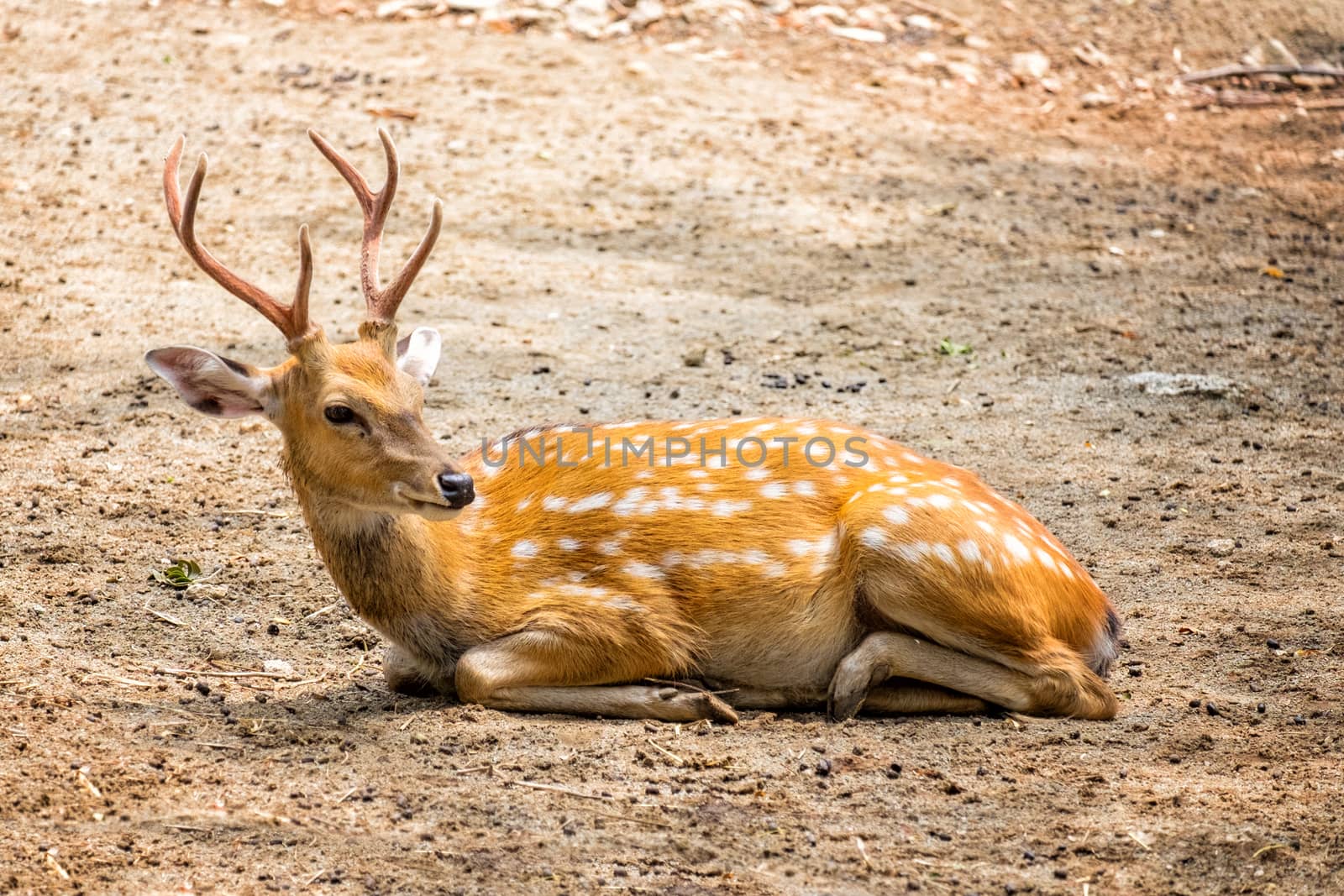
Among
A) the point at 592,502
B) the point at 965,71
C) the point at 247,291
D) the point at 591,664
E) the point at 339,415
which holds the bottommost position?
the point at 965,71

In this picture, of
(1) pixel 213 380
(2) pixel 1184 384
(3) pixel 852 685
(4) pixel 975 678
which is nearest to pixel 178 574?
(1) pixel 213 380

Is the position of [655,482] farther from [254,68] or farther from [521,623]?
[254,68]

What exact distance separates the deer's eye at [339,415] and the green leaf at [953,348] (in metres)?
3.95

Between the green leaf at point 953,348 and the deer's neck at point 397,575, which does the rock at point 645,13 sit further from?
the deer's neck at point 397,575

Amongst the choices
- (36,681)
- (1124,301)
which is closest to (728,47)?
(1124,301)

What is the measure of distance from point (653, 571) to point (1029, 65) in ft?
28.2

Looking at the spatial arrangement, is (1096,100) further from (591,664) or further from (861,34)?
(591,664)

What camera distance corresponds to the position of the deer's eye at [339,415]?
4277mm

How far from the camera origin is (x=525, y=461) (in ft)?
16.3

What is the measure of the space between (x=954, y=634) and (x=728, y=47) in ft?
26.6

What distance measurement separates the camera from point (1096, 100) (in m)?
11.6

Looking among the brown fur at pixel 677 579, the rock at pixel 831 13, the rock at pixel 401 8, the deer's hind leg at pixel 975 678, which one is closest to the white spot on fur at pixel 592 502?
the brown fur at pixel 677 579

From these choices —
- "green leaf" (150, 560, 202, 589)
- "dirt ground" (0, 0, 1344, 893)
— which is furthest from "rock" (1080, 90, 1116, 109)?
"green leaf" (150, 560, 202, 589)

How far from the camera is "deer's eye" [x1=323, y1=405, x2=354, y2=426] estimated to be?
4.28 metres
